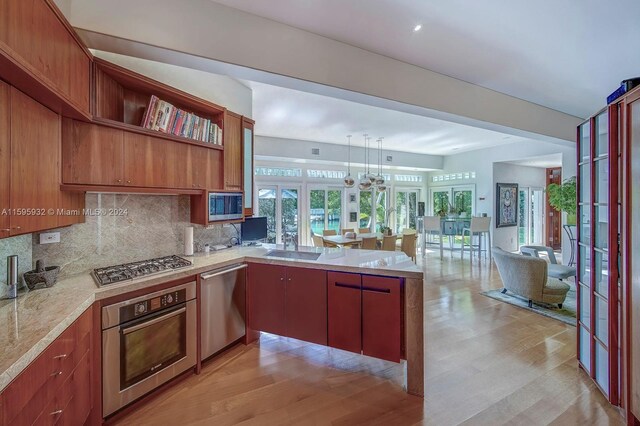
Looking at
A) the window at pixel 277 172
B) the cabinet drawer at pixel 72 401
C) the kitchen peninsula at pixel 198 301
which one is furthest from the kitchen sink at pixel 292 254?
the window at pixel 277 172

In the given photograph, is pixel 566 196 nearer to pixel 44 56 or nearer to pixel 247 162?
pixel 247 162

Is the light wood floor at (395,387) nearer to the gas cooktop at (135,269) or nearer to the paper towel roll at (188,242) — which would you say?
the gas cooktop at (135,269)

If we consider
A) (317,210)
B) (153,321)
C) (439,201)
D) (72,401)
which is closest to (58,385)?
(72,401)

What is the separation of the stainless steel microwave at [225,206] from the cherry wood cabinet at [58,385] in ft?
4.49

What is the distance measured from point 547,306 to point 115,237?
537 centimetres

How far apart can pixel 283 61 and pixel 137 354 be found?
2475mm

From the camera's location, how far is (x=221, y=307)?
2.64 m

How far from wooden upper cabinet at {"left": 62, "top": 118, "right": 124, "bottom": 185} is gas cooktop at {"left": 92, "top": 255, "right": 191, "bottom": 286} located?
2.22 ft

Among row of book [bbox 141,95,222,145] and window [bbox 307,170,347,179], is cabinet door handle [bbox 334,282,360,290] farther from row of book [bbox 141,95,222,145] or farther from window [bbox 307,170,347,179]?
window [bbox 307,170,347,179]

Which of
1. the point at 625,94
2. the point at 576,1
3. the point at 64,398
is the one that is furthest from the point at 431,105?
the point at 64,398

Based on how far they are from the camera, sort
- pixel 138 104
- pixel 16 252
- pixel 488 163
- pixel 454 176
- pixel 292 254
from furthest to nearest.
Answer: pixel 454 176 < pixel 488 163 < pixel 292 254 < pixel 138 104 < pixel 16 252

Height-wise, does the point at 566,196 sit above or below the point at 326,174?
below

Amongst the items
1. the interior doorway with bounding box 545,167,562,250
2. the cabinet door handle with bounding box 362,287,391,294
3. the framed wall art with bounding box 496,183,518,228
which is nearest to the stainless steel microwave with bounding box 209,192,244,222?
the cabinet door handle with bounding box 362,287,391,294

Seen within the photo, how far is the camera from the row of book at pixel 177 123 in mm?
2387
